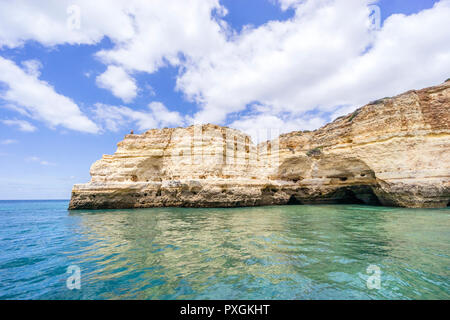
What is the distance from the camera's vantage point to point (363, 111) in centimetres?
1572

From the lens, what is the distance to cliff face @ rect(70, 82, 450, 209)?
1273 centimetres

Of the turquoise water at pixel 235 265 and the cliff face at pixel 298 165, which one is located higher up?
the cliff face at pixel 298 165

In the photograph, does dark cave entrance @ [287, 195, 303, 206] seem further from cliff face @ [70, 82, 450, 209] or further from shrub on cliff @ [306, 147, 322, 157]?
shrub on cliff @ [306, 147, 322, 157]

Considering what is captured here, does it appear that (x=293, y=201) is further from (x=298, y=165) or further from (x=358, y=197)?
(x=358, y=197)

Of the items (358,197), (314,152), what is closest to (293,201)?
(314,152)

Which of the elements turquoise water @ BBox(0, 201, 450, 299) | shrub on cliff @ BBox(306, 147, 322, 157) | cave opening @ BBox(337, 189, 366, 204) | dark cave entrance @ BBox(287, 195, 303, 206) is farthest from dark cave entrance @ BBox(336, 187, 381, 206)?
turquoise water @ BBox(0, 201, 450, 299)

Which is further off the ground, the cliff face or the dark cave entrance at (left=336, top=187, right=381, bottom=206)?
the cliff face

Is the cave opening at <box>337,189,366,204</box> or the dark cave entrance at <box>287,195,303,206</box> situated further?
the dark cave entrance at <box>287,195,303,206</box>

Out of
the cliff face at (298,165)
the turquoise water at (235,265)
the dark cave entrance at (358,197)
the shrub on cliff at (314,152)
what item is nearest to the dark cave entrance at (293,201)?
the cliff face at (298,165)

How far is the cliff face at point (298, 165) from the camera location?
41.8 feet

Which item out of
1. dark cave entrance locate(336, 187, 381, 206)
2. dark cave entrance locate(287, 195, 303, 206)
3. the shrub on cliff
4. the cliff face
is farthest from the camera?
dark cave entrance locate(287, 195, 303, 206)

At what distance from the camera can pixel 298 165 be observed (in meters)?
19.0

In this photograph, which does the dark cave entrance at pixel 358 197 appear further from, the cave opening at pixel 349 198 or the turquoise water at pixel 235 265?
the turquoise water at pixel 235 265
